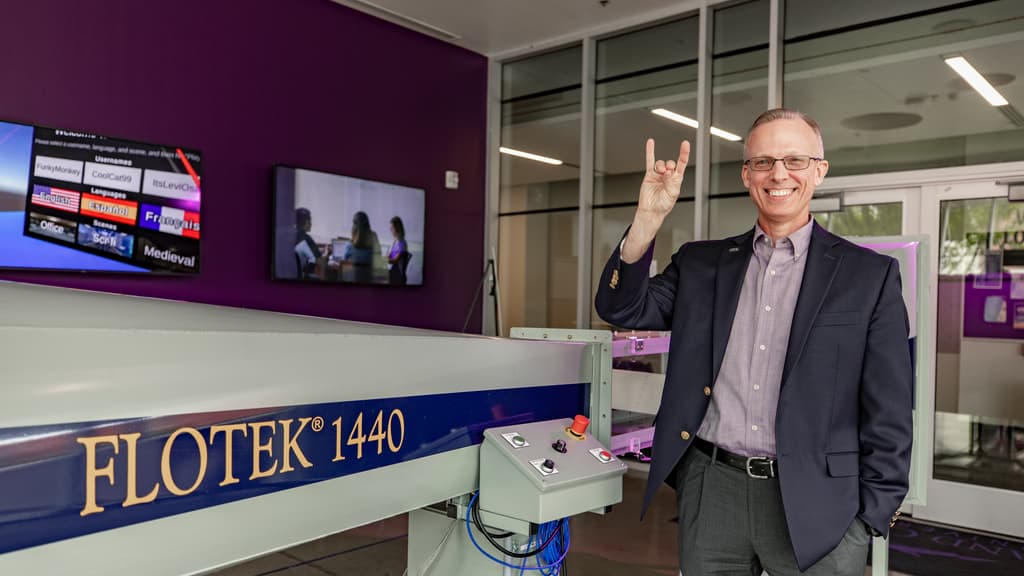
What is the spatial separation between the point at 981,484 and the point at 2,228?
4.97 metres

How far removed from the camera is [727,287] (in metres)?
1.49

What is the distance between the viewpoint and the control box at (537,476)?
144cm

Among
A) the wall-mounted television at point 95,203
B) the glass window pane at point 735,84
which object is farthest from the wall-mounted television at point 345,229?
the glass window pane at point 735,84

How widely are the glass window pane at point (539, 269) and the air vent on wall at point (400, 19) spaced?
4.85 ft

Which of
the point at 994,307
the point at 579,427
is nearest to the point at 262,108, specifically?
the point at 579,427

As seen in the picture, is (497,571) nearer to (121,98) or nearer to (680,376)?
(680,376)

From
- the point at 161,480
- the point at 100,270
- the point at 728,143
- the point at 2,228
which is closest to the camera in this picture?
the point at 161,480

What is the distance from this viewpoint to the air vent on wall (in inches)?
194

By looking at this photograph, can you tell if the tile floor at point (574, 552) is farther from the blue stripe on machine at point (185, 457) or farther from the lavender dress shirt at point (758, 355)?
the blue stripe on machine at point (185, 457)

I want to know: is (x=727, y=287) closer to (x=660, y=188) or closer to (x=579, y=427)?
(x=660, y=188)

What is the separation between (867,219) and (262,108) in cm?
364

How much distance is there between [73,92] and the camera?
3.73m

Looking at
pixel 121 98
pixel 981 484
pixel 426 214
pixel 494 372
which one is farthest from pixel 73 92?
pixel 981 484

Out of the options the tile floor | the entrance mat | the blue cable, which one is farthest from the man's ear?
the entrance mat
